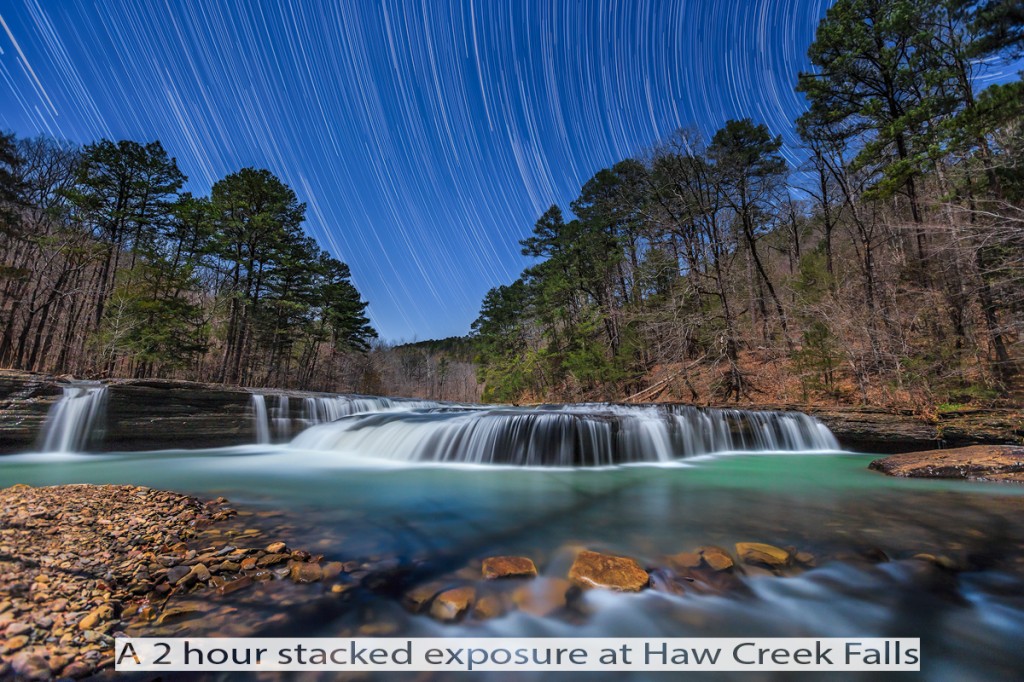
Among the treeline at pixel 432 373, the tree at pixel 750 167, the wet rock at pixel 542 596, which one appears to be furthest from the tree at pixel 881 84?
the treeline at pixel 432 373

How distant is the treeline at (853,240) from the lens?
32.9 ft

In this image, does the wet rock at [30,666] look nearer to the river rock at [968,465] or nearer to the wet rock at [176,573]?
the wet rock at [176,573]

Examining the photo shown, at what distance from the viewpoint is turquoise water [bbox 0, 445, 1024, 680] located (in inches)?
91.6

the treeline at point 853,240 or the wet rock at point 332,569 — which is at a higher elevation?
the treeline at point 853,240

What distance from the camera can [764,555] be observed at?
3.17 m

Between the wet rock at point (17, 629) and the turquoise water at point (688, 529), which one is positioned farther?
the turquoise water at point (688, 529)

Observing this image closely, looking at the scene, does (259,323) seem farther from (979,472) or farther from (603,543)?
(979,472)

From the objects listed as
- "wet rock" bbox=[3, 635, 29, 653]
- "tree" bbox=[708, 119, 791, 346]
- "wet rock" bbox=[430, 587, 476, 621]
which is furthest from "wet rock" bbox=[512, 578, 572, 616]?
"tree" bbox=[708, 119, 791, 346]

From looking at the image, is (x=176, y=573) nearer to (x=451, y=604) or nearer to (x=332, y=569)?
(x=332, y=569)

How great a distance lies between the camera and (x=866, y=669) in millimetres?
2002

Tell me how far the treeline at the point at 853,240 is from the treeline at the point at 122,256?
18233 mm

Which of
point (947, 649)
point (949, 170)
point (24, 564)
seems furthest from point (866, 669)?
point (949, 170)

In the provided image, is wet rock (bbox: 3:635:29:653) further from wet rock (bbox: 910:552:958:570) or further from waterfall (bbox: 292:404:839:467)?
waterfall (bbox: 292:404:839:467)

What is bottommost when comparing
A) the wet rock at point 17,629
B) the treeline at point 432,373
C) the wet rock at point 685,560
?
the wet rock at point 685,560
